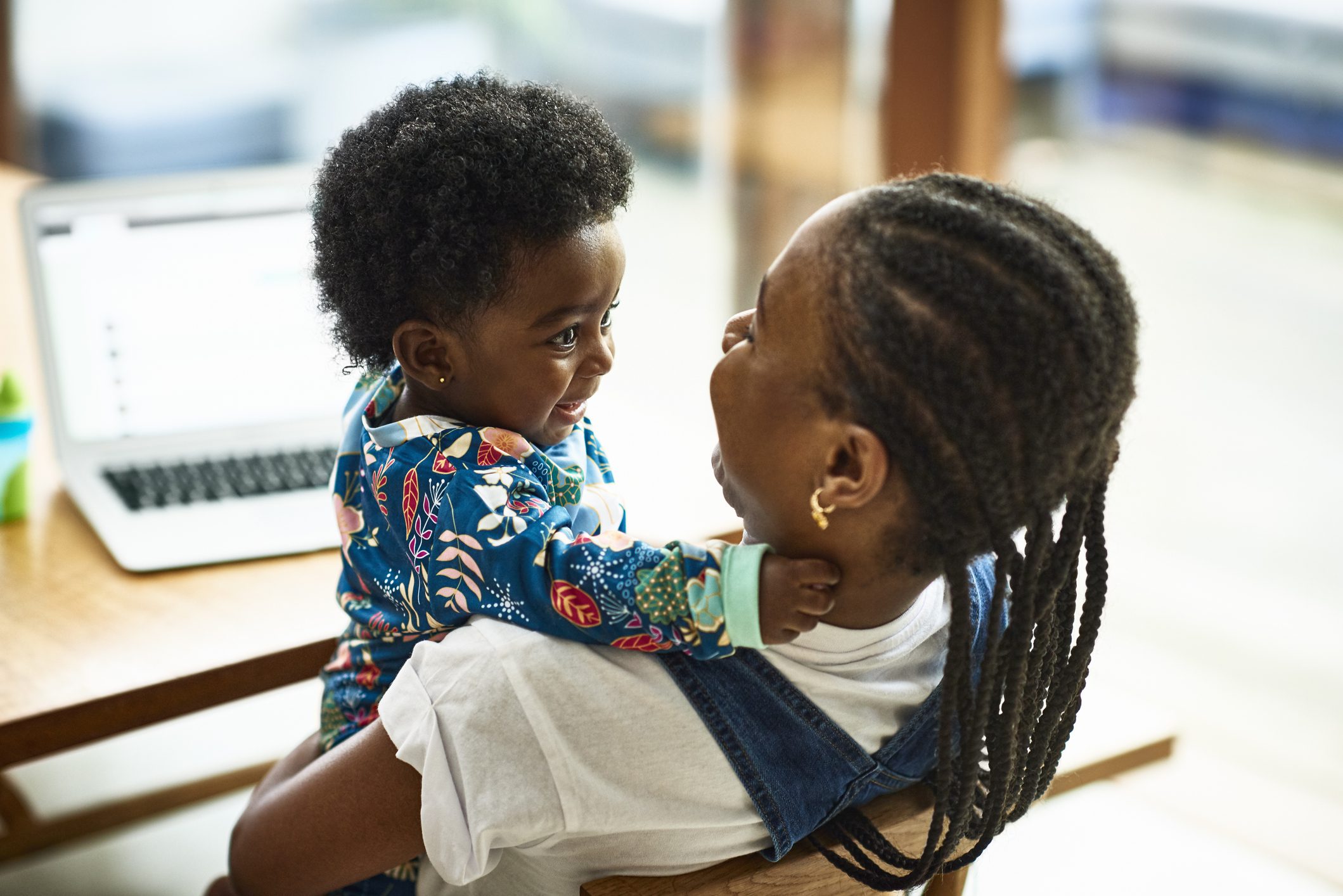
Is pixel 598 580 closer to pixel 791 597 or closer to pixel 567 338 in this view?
pixel 791 597

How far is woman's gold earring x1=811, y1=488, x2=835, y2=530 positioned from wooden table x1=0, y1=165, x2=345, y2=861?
616 millimetres

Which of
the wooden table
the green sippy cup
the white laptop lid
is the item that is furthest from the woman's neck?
the green sippy cup

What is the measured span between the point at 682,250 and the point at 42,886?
2.85 m

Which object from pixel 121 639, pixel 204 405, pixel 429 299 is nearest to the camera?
pixel 429 299

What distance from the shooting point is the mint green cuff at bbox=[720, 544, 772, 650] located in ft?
2.76

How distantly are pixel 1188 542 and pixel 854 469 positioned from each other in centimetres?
247

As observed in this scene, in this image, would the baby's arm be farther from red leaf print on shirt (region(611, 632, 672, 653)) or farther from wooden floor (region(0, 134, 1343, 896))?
wooden floor (region(0, 134, 1343, 896))

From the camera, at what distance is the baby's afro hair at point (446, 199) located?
1.06m

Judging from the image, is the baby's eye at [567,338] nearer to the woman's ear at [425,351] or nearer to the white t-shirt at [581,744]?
the woman's ear at [425,351]

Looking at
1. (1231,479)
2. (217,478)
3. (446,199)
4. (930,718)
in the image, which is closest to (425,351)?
(446,199)

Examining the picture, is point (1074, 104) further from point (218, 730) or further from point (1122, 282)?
point (1122, 282)

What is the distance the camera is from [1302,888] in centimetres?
195

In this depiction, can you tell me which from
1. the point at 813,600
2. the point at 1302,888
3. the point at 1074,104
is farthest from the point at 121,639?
the point at 1074,104

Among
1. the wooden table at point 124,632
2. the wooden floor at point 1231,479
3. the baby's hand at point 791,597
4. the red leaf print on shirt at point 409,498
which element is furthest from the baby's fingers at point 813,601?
the wooden floor at point 1231,479
